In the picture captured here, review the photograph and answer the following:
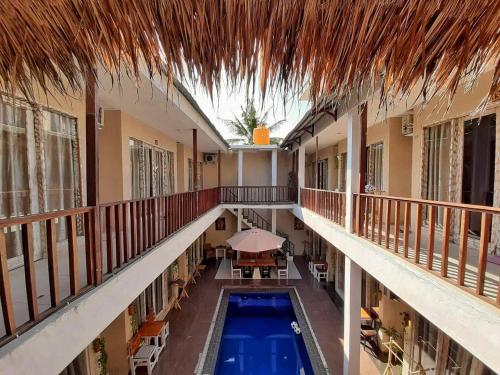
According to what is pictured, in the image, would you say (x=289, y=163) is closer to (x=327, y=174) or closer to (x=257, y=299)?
(x=327, y=174)

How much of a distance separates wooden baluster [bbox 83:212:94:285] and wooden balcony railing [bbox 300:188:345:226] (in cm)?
542

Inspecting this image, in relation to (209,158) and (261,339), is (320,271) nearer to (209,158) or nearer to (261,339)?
(261,339)

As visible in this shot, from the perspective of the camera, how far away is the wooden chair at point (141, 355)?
6.74 meters

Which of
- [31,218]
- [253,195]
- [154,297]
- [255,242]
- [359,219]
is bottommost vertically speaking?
[154,297]

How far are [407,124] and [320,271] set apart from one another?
8.54m

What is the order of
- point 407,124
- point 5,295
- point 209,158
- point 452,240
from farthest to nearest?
point 209,158 → point 407,124 → point 452,240 → point 5,295

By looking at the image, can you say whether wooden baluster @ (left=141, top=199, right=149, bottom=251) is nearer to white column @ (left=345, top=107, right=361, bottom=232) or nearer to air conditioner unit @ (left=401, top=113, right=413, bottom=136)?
white column @ (left=345, top=107, right=361, bottom=232)

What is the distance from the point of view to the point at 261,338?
951cm

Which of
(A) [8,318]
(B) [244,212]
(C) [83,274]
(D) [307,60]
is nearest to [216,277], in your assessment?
(B) [244,212]

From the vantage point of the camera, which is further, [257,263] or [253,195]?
[253,195]

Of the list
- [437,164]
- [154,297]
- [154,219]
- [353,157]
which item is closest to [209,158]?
[154,297]

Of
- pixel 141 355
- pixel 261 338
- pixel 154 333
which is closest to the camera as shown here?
pixel 141 355

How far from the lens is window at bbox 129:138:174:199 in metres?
8.27

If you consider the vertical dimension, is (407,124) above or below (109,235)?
above
